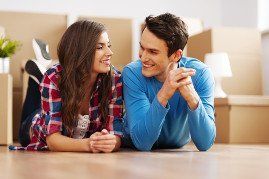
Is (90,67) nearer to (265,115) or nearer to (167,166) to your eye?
(167,166)

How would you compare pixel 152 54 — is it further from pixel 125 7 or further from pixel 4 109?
pixel 125 7

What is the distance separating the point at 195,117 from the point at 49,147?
59cm

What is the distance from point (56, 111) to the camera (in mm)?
1933

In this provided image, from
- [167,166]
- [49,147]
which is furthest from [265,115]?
[167,166]

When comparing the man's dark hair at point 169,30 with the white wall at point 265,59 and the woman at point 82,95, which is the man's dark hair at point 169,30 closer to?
the woman at point 82,95

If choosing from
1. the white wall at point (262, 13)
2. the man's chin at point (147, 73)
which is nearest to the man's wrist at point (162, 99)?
the man's chin at point (147, 73)

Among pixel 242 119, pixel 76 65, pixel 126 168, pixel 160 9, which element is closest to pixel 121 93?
pixel 76 65

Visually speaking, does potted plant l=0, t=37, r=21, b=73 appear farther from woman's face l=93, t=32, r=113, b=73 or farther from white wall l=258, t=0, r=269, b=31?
white wall l=258, t=0, r=269, b=31

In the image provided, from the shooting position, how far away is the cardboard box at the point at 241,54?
11.6 ft

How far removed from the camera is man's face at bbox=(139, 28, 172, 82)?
1.92 meters

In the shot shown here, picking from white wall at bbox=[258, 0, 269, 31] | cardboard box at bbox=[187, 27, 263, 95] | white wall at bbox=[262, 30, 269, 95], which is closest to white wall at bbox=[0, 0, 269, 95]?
white wall at bbox=[258, 0, 269, 31]

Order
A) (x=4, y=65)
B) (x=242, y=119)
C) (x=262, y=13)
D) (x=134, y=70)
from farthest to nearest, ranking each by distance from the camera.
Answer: (x=262, y=13) → (x=242, y=119) → (x=4, y=65) → (x=134, y=70)

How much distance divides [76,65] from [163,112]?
1.29ft

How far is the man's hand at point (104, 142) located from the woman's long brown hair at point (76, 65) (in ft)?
0.45
